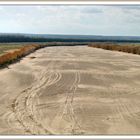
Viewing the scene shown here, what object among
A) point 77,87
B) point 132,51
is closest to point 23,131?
point 77,87

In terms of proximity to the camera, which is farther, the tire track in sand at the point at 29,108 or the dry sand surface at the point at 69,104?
the dry sand surface at the point at 69,104

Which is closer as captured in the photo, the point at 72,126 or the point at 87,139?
the point at 87,139

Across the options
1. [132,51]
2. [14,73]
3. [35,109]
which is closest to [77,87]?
[35,109]

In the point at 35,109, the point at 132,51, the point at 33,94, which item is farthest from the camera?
the point at 132,51

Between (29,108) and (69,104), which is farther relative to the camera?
(69,104)

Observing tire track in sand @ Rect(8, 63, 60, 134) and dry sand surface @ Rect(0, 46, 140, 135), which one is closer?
tire track in sand @ Rect(8, 63, 60, 134)
